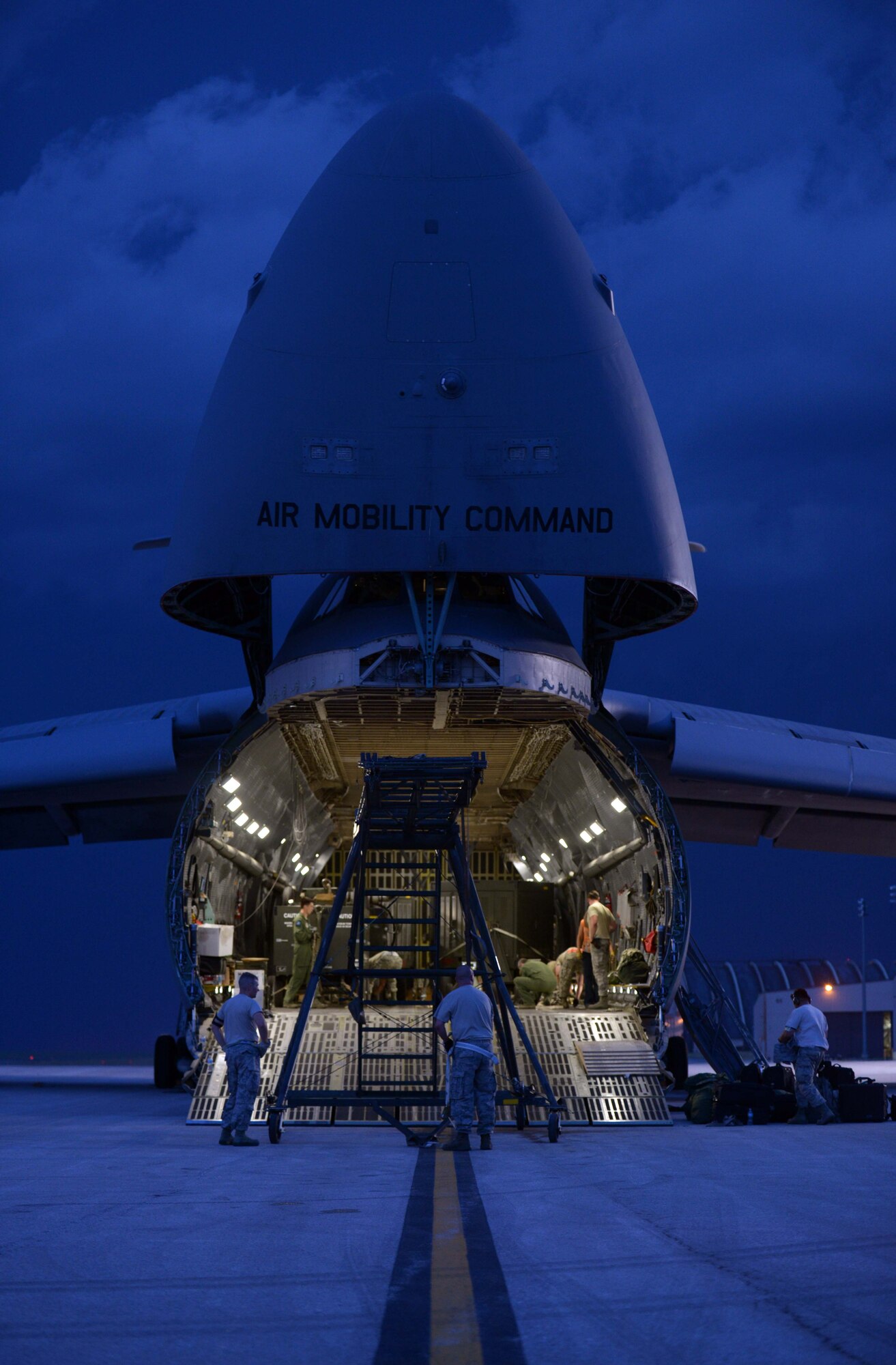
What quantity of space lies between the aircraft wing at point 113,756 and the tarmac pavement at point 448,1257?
7.93 m

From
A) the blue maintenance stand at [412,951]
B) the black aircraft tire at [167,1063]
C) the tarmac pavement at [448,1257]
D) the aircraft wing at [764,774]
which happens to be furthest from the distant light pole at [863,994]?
the tarmac pavement at [448,1257]

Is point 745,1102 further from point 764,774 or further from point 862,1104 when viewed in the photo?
point 764,774

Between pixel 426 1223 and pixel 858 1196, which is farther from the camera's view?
pixel 858 1196

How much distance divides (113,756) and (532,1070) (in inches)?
271

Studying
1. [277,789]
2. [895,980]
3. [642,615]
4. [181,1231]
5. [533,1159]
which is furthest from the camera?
[895,980]

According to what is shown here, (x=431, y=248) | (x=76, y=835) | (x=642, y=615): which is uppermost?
(x=431, y=248)

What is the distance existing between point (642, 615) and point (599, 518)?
2.16m

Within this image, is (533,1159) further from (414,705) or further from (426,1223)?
(414,705)

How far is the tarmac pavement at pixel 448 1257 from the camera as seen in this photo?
4172mm

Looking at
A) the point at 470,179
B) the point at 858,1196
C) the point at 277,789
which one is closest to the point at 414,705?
the point at 277,789

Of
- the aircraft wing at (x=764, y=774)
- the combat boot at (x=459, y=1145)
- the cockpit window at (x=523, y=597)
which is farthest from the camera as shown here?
the aircraft wing at (x=764, y=774)

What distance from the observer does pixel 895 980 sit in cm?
4362

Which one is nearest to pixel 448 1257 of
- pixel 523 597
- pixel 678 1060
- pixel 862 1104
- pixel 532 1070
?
pixel 532 1070

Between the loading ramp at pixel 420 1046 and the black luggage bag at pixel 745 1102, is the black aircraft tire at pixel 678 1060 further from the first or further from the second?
the black luggage bag at pixel 745 1102
